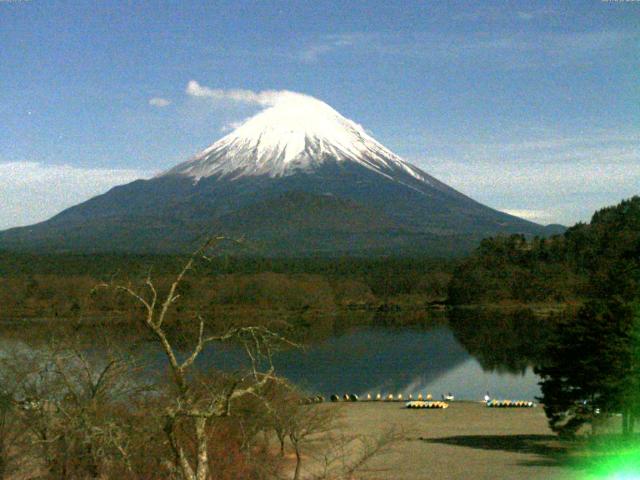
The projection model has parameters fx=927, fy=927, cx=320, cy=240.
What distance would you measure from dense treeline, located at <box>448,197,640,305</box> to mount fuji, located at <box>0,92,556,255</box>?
34835 millimetres

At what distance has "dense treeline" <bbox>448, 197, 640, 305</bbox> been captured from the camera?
240 ft

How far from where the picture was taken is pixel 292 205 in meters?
153

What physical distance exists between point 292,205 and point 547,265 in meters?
78.1

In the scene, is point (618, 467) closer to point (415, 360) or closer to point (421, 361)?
point (421, 361)

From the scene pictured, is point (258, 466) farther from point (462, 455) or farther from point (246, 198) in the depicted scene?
point (246, 198)

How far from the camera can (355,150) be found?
182 m

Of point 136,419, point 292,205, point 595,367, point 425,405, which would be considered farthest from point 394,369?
point 292,205

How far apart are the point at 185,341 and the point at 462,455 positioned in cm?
2150

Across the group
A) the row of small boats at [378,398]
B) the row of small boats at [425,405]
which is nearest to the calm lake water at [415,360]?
the row of small boats at [378,398]

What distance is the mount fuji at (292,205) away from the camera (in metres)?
134

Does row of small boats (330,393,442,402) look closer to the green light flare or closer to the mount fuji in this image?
the green light flare

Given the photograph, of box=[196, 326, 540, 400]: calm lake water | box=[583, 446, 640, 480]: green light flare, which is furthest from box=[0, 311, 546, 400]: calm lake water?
box=[583, 446, 640, 480]: green light flare

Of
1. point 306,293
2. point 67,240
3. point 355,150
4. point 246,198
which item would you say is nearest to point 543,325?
point 306,293

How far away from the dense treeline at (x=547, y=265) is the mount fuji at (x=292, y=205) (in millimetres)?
34835
